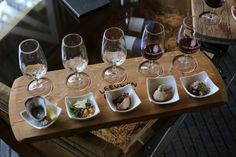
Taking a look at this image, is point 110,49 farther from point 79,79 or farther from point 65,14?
point 65,14

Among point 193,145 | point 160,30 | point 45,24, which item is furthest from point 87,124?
point 193,145

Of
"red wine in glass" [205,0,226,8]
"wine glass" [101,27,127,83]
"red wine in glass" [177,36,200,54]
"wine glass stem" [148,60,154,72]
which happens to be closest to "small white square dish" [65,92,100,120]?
"wine glass" [101,27,127,83]

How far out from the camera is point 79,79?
1.10 metres

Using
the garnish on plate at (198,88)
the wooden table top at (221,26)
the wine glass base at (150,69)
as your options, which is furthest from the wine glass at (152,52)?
the wooden table top at (221,26)

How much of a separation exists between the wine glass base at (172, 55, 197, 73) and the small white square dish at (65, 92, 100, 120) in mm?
279

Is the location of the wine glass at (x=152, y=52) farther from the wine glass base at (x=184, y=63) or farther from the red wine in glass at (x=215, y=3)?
the red wine in glass at (x=215, y=3)

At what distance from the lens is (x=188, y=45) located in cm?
113

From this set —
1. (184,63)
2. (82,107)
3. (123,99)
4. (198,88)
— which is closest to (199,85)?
(198,88)

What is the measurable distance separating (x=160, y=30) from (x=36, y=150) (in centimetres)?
62

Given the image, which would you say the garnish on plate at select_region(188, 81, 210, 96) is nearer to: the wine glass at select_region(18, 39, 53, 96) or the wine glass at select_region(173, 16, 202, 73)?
the wine glass at select_region(173, 16, 202, 73)

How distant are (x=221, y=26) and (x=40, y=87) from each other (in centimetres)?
65

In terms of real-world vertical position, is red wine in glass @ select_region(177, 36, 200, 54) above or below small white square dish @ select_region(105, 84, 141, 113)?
above

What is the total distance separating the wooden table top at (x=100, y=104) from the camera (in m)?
0.97

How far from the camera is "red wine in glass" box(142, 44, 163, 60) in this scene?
3.57ft
